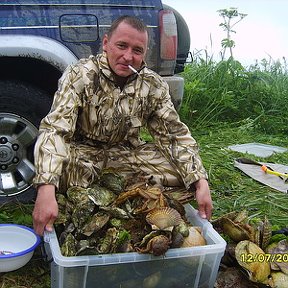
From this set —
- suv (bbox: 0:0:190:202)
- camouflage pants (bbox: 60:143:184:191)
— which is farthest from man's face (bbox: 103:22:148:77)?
camouflage pants (bbox: 60:143:184:191)

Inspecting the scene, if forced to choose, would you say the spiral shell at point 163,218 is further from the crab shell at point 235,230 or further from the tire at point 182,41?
the tire at point 182,41

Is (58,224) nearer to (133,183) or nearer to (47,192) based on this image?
(47,192)

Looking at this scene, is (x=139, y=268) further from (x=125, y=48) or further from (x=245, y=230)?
(x=125, y=48)

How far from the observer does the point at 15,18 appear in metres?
3.16

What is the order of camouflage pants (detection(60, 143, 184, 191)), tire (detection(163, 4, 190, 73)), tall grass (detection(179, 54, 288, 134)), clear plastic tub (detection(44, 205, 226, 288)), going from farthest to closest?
tall grass (detection(179, 54, 288, 134)) < tire (detection(163, 4, 190, 73)) < camouflage pants (detection(60, 143, 184, 191)) < clear plastic tub (detection(44, 205, 226, 288))

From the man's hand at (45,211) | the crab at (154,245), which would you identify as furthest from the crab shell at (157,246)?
the man's hand at (45,211)

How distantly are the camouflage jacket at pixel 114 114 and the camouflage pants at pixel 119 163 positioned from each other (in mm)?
61

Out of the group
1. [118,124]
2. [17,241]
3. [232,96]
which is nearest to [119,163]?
[118,124]

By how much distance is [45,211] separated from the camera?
7.95ft

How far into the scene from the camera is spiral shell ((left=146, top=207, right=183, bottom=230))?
2506mm

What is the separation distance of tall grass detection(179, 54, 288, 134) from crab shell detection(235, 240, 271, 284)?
12.8ft

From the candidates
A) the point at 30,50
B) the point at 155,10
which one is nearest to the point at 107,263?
the point at 30,50

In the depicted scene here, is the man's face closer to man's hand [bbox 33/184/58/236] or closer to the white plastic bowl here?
man's hand [bbox 33/184/58/236]

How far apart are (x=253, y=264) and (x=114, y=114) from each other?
48.6 inches
